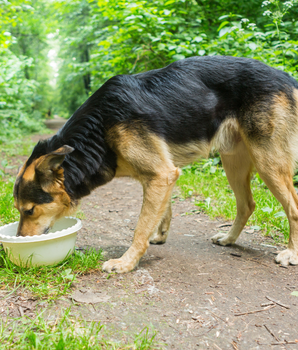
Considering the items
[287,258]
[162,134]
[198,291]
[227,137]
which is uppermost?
[162,134]

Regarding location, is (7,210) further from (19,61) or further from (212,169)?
(19,61)

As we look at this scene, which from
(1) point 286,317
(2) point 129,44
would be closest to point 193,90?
(1) point 286,317

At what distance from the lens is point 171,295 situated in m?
2.46

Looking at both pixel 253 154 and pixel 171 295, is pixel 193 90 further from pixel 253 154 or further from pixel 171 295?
pixel 171 295

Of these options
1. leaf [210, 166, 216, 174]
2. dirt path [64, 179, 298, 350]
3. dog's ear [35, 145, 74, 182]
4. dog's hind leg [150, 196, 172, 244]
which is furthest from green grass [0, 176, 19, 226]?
leaf [210, 166, 216, 174]

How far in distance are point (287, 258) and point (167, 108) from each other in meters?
2.01

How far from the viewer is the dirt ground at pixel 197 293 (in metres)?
2.01

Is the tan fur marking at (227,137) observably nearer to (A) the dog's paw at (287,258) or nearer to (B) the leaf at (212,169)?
(A) the dog's paw at (287,258)

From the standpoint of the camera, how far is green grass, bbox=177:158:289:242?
3.99 meters

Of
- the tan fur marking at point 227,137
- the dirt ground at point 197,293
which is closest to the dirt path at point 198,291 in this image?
the dirt ground at point 197,293

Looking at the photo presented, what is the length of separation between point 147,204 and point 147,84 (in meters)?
1.27

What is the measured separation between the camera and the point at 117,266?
9.20 ft

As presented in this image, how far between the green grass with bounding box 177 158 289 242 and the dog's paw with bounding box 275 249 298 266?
21.7 inches

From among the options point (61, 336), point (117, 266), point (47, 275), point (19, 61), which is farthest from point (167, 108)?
point (19, 61)
